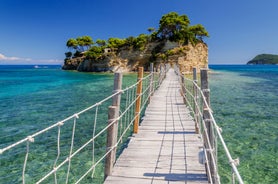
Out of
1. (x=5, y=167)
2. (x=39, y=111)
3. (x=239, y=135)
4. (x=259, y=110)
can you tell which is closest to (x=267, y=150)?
(x=239, y=135)

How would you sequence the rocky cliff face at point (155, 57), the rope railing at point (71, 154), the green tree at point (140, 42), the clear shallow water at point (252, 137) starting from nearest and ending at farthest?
1. the rope railing at point (71, 154)
2. the clear shallow water at point (252, 137)
3. the rocky cliff face at point (155, 57)
4. the green tree at point (140, 42)

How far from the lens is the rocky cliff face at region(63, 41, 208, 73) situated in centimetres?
4191

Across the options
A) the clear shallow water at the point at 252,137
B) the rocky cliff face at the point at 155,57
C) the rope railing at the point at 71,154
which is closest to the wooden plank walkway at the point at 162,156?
the rope railing at the point at 71,154

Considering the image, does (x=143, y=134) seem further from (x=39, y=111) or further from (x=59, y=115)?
(x=39, y=111)

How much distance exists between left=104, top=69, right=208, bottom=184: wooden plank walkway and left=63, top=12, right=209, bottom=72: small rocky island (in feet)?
119

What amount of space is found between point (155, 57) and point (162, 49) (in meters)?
2.25

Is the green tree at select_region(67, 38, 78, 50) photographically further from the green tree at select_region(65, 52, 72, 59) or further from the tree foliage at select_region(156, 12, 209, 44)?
the tree foliage at select_region(156, 12, 209, 44)

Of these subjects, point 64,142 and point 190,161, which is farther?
point 64,142

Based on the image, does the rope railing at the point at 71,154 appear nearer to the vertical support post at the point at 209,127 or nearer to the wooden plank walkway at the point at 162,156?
the wooden plank walkway at the point at 162,156

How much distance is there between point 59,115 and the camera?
10.5m

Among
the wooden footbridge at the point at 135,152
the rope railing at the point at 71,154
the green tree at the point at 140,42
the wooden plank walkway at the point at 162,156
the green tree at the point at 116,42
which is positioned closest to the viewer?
the wooden footbridge at the point at 135,152

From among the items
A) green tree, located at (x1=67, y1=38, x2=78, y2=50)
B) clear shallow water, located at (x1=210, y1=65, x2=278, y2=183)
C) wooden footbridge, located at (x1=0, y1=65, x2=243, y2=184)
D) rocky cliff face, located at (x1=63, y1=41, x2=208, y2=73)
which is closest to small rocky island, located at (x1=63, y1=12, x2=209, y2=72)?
rocky cliff face, located at (x1=63, y1=41, x2=208, y2=73)

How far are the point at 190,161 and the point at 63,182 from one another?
279cm

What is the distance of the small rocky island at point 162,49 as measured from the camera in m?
42.3
